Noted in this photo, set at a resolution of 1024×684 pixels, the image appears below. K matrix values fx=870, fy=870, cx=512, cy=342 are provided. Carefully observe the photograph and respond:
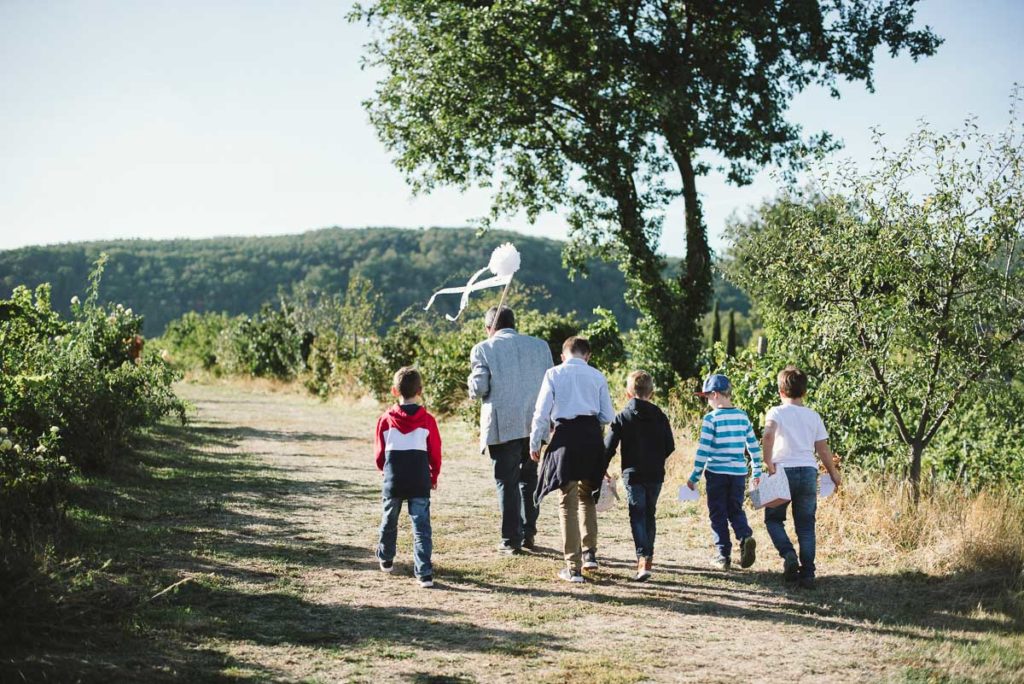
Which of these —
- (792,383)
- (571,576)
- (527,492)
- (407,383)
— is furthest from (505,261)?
(571,576)

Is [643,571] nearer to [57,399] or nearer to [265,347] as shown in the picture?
[57,399]

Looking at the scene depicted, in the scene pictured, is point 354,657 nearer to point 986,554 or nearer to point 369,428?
point 986,554

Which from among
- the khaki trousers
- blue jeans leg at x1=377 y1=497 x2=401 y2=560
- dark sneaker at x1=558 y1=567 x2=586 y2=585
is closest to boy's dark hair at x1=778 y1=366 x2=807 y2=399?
the khaki trousers

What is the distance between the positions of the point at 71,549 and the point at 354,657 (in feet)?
9.83

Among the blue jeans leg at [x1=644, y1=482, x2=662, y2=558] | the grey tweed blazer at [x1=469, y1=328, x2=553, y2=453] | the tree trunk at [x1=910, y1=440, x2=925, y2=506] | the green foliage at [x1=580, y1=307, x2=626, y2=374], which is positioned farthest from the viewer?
the green foliage at [x1=580, y1=307, x2=626, y2=374]

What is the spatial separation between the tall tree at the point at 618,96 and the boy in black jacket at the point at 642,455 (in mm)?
12267

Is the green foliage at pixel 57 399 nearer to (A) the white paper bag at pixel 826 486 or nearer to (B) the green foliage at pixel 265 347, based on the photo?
(A) the white paper bag at pixel 826 486

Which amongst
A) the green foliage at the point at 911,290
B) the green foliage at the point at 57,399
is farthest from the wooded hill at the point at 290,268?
the green foliage at the point at 911,290

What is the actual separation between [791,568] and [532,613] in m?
2.23

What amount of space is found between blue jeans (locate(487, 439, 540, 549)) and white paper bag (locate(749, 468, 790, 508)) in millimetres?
1953

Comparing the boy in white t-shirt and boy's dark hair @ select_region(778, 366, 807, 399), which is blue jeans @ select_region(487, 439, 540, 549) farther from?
boy's dark hair @ select_region(778, 366, 807, 399)

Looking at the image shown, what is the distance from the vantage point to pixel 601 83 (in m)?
19.3

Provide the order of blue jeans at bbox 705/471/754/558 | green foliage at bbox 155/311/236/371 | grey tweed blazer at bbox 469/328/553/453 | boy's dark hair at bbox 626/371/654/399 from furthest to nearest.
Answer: green foliage at bbox 155/311/236/371 → grey tweed blazer at bbox 469/328/553/453 → blue jeans at bbox 705/471/754/558 → boy's dark hair at bbox 626/371/654/399

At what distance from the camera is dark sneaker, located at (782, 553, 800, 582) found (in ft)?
22.2
